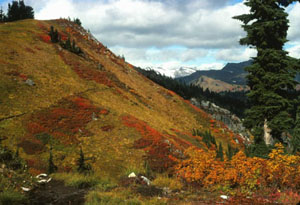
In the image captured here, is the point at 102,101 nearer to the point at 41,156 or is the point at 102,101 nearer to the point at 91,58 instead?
the point at 41,156

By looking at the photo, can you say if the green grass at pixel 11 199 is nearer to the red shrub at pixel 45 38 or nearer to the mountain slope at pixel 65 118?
the mountain slope at pixel 65 118

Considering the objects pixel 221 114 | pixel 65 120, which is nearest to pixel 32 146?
pixel 65 120

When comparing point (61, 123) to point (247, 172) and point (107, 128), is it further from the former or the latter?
point (247, 172)

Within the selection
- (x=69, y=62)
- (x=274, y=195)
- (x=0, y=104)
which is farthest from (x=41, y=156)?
(x=69, y=62)

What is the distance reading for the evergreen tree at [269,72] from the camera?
13602mm

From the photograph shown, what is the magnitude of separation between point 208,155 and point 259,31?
9.51 meters

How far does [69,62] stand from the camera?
146 ft

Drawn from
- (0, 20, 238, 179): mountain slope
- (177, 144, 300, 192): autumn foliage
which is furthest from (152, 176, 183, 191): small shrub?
(0, 20, 238, 179): mountain slope

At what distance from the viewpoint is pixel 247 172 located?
9070 millimetres

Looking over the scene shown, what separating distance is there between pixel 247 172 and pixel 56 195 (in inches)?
338

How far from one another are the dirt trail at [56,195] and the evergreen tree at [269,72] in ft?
39.3

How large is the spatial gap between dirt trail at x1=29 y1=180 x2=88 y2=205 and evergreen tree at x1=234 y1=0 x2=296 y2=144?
39.3 ft

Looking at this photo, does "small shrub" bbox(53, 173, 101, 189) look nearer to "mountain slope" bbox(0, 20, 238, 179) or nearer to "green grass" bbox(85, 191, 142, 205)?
"green grass" bbox(85, 191, 142, 205)

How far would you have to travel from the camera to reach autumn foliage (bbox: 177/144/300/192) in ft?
28.1
